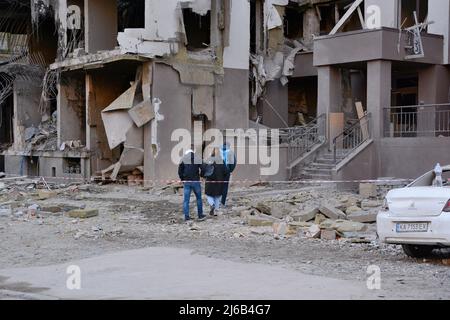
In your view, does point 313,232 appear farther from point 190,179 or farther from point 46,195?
point 46,195

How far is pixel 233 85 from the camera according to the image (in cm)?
2608

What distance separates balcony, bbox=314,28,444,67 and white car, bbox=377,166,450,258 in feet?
40.8

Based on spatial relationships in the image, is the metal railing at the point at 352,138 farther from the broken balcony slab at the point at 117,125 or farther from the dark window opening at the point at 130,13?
the dark window opening at the point at 130,13

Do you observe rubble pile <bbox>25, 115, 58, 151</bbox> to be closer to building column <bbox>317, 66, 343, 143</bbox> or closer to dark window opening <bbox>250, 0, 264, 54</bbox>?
dark window opening <bbox>250, 0, 264, 54</bbox>

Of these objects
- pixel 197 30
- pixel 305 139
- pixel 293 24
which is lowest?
pixel 305 139

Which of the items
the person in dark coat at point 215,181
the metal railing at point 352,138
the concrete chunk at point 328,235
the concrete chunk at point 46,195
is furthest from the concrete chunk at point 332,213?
the concrete chunk at point 46,195

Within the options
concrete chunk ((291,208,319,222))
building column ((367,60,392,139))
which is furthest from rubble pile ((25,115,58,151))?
concrete chunk ((291,208,319,222))

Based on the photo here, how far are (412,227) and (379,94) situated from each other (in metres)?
13.0

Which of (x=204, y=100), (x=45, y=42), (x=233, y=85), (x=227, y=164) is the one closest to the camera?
(x=227, y=164)

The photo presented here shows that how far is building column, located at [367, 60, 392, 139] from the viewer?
21.7m

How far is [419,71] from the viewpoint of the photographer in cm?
2389

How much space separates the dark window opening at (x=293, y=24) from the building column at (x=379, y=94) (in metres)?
10.5

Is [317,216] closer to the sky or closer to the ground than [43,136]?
closer to the ground

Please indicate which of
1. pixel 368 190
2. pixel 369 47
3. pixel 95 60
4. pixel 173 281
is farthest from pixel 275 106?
pixel 173 281
